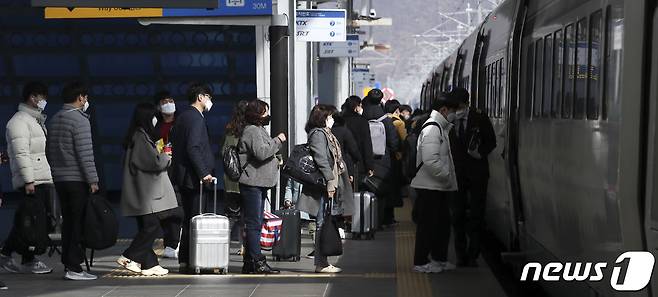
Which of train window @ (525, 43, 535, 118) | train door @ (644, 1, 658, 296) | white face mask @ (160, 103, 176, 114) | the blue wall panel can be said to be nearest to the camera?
train door @ (644, 1, 658, 296)

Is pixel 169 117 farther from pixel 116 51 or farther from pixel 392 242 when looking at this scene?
pixel 116 51

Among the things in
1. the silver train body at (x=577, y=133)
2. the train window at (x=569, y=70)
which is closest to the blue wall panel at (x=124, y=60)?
the silver train body at (x=577, y=133)

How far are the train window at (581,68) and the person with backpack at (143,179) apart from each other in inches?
181

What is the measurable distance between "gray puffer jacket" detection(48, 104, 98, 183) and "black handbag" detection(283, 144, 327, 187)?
2.09 metres

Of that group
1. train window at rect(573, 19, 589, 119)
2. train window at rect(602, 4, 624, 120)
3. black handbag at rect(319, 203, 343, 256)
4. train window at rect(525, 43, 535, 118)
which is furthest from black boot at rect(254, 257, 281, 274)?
train window at rect(602, 4, 624, 120)

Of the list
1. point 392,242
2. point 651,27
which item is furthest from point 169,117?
point 651,27

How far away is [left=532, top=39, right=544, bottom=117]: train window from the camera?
42.5 feet

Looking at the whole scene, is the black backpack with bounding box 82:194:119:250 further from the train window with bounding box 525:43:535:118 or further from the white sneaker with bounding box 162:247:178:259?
the train window with bounding box 525:43:535:118

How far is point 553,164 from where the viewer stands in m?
11.4

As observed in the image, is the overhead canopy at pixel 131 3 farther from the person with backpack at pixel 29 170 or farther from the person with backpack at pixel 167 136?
the person with backpack at pixel 167 136

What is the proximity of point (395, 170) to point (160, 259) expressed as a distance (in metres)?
5.29

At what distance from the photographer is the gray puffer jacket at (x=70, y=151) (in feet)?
44.2

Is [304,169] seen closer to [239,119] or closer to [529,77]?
[239,119]

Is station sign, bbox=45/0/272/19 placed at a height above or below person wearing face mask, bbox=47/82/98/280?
above
